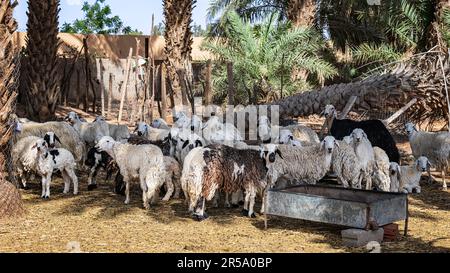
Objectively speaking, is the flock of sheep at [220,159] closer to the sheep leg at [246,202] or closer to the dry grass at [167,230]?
the sheep leg at [246,202]

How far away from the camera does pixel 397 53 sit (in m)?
24.9

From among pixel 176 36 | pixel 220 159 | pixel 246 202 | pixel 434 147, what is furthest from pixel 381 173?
pixel 176 36

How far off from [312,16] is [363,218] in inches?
714

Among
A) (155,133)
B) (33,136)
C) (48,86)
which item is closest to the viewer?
(33,136)

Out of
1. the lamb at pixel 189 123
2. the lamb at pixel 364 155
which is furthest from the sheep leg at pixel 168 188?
the lamb at pixel 364 155

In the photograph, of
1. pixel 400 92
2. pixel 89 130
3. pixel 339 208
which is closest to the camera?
pixel 339 208

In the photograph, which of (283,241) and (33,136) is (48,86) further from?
(283,241)

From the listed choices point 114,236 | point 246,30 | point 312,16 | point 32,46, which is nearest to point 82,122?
point 32,46

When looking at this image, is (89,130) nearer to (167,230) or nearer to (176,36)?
(176,36)

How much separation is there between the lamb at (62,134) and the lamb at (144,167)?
275 cm

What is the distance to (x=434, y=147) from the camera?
1435 cm

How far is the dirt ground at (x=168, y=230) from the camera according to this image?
28.3 ft

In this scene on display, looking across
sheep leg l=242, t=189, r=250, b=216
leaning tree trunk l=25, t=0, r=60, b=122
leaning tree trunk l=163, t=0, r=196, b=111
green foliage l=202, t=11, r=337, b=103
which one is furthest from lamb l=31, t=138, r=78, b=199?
green foliage l=202, t=11, r=337, b=103

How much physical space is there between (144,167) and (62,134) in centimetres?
366
